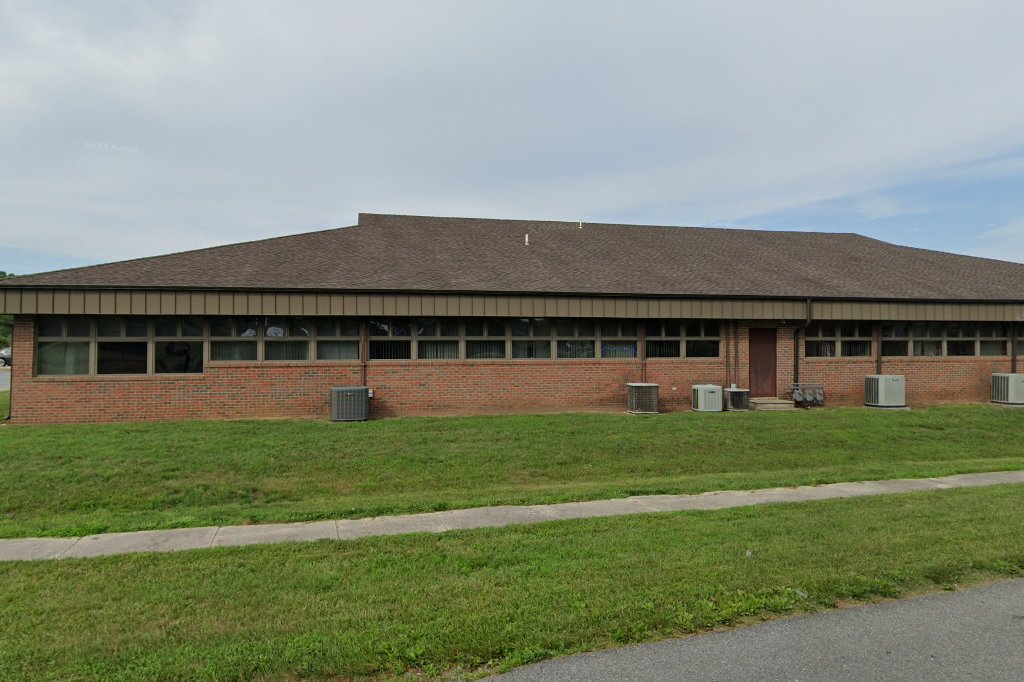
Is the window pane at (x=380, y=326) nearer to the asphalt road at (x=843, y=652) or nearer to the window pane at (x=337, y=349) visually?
the window pane at (x=337, y=349)

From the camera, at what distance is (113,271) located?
14.1 m

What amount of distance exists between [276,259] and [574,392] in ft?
26.4

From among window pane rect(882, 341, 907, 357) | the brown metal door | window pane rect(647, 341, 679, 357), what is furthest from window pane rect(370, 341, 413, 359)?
window pane rect(882, 341, 907, 357)

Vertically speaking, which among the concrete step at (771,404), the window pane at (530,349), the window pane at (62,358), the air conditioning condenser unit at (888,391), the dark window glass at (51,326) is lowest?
the concrete step at (771,404)

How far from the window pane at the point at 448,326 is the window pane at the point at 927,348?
496 inches

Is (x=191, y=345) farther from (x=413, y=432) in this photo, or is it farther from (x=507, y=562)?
(x=507, y=562)

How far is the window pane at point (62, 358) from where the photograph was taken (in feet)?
44.2

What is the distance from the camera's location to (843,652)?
4051mm

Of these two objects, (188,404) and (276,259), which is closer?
(188,404)

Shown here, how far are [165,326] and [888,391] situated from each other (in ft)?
57.1

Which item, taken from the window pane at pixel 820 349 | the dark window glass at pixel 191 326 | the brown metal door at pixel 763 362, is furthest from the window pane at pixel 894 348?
the dark window glass at pixel 191 326

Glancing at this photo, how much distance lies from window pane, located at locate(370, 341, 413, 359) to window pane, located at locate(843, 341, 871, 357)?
11573 mm

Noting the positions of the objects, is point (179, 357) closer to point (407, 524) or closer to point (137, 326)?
point (137, 326)

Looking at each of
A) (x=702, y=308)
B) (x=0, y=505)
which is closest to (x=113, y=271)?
(x=0, y=505)
